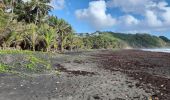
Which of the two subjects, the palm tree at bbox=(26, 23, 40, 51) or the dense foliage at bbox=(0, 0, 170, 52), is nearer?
A: the dense foliage at bbox=(0, 0, 170, 52)

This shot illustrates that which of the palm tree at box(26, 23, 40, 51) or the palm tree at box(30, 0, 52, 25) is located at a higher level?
the palm tree at box(30, 0, 52, 25)

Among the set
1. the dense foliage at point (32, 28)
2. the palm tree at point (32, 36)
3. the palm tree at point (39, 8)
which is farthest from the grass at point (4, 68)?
the palm tree at point (39, 8)

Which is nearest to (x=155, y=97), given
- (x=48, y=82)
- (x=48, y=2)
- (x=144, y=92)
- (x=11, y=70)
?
(x=144, y=92)

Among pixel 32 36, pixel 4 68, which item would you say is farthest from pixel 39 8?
pixel 4 68

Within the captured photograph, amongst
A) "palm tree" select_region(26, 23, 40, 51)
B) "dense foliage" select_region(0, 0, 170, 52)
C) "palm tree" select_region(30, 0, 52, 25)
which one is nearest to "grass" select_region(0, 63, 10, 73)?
"dense foliage" select_region(0, 0, 170, 52)

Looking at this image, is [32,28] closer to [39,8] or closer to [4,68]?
[39,8]

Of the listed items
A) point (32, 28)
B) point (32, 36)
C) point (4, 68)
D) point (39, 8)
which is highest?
point (39, 8)

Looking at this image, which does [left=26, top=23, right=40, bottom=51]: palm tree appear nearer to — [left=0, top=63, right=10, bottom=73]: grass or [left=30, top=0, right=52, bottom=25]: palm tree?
[left=30, top=0, right=52, bottom=25]: palm tree

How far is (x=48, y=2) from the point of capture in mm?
93062

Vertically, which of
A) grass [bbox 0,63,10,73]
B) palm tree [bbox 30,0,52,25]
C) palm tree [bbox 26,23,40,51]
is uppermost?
palm tree [bbox 30,0,52,25]

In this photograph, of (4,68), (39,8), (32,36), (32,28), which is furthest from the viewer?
(39,8)

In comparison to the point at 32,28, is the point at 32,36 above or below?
below

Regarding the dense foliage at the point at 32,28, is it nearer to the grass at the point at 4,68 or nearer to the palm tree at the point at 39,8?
the palm tree at the point at 39,8

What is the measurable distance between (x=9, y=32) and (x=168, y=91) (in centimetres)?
3640
